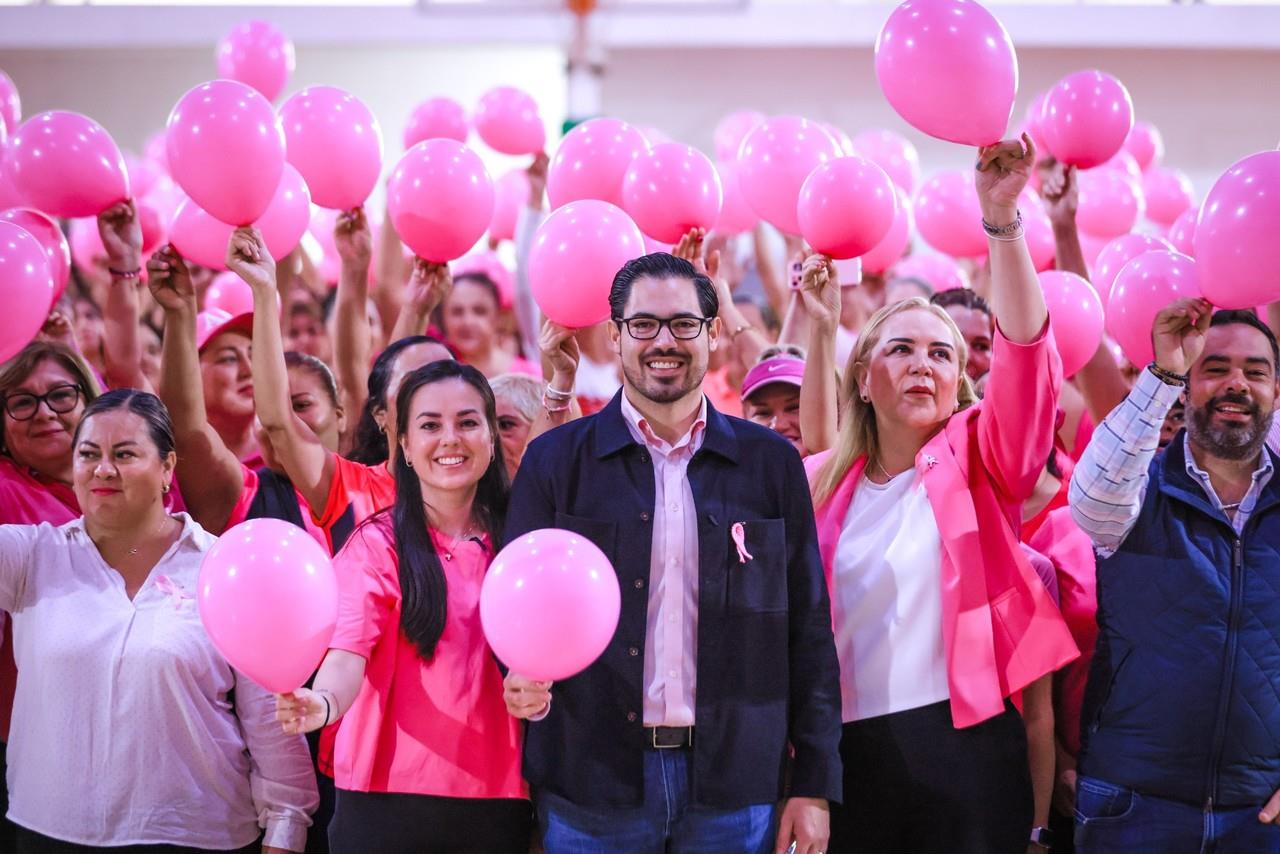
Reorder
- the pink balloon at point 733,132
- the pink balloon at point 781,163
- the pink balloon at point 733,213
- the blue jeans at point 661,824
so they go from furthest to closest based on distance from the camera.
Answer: the pink balloon at point 733,132, the pink balloon at point 733,213, the pink balloon at point 781,163, the blue jeans at point 661,824

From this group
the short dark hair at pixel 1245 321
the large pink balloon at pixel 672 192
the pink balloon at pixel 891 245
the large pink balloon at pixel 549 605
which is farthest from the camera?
the pink balloon at pixel 891 245

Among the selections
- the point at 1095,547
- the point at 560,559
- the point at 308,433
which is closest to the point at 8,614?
the point at 308,433

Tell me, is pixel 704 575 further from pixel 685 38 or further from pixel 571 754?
pixel 685 38

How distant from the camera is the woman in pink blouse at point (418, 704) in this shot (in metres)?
1.86

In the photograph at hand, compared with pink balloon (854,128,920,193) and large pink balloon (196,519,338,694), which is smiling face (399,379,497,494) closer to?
large pink balloon (196,519,338,694)

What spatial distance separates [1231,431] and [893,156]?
306 cm

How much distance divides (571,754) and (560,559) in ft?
1.21

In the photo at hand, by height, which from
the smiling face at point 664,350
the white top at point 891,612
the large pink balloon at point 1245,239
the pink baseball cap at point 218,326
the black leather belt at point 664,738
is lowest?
the black leather belt at point 664,738

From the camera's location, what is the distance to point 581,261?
2350 millimetres

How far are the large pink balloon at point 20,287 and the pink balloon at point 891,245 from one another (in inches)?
72.5

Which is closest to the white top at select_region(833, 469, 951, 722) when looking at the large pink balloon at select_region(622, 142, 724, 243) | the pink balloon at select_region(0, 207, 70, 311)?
the large pink balloon at select_region(622, 142, 724, 243)

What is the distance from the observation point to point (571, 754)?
6.02ft

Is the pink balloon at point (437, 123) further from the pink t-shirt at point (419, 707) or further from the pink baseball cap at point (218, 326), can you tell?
the pink t-shirt at point (419, 707)

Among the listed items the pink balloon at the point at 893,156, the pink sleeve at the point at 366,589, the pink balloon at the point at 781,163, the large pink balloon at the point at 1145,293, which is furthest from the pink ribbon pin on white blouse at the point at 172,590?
the pink balloon at the point at 893,156
